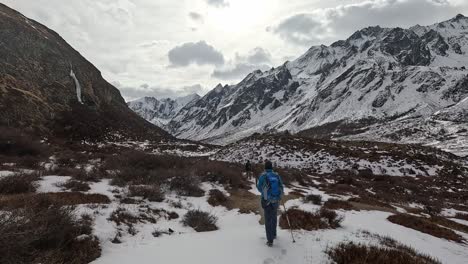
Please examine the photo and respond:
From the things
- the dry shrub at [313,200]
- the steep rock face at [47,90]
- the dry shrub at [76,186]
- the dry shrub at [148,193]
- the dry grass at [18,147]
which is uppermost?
the steep rock face at [47,90]

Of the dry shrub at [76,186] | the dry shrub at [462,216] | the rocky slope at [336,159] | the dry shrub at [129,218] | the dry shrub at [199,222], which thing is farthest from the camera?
the rocky slope at [336,159]

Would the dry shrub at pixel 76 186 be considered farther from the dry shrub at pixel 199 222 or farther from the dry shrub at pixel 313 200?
the dry shrub at pixel 313 200

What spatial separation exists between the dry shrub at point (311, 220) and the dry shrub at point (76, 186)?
8.45m

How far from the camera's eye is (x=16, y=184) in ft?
→ 39.3

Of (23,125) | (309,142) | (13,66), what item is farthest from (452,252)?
(13,66)

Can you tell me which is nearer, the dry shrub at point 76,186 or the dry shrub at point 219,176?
the dry shrub at point 76,186

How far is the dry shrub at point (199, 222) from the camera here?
1085 centimetres

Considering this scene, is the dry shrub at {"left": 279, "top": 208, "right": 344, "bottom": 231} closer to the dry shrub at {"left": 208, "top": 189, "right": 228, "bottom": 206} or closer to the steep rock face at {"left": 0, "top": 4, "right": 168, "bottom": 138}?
the dry shrub at {"left": 208, "top": 189, "right": 228, "bottom": 206}

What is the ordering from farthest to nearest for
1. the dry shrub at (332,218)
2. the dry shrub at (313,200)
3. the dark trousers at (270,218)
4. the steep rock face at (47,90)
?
the steep rock face at (47,90), the dry shrub at (313,200), the dry shrub at (332,218), the dark trousers at (270,218)

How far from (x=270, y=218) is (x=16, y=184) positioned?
31.8ft

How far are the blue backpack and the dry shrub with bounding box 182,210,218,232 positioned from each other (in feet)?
10.3

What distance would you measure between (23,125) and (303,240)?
38.3 meters

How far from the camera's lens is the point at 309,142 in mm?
47312

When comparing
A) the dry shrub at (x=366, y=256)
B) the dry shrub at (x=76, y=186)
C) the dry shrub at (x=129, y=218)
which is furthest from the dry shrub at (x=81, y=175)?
the dry shrub at (x=366, y=256)
